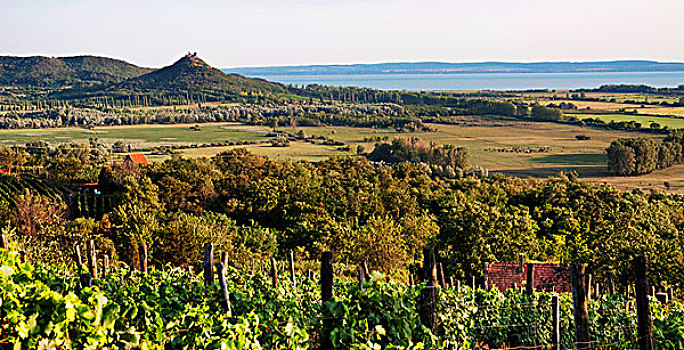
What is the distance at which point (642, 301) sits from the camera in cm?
825

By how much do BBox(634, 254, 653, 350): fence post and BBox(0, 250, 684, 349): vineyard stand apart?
101 cm

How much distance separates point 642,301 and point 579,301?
0.86 metres

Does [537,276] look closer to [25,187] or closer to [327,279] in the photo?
[327,279]

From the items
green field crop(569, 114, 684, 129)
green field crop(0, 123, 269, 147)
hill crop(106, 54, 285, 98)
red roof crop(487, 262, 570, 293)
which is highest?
hill crop(106, 54, 285, 98)

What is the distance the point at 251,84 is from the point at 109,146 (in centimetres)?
10448

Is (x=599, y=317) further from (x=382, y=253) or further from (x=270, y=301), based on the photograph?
(x=382, y=253)

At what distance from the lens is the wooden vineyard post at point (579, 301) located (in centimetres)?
825

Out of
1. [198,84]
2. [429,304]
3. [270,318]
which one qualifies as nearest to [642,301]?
[429,304]

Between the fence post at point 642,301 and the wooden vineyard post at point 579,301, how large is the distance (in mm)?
718

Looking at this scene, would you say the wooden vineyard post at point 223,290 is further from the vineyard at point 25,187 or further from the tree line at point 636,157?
the tree line at point 636,157

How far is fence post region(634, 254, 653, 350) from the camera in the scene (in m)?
8.20

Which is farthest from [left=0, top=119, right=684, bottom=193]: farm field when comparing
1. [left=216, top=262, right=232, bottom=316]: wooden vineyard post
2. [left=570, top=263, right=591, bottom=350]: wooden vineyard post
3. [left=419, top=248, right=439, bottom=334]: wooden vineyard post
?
[left=216, top=262, right=232, bottom=316]: wooden vineyard post

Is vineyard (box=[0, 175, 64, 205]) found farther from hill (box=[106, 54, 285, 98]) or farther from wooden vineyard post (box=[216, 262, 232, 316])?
hill (box=[106, 54, 285, 98])

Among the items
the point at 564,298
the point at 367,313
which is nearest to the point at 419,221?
the point at 564,298
